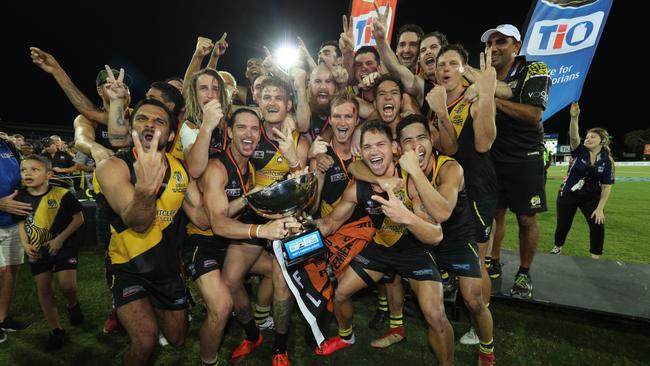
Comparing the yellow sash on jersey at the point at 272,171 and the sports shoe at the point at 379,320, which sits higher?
the yellow sash on jersey at the point at 272,171

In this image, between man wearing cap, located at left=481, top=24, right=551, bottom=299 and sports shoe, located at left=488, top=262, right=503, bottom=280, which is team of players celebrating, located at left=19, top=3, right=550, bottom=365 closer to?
man wearing cap, located at left=481, top=24, right=551, bottom=299

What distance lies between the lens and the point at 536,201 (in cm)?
394

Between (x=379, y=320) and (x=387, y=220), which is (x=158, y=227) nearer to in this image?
(x=387, y=220)

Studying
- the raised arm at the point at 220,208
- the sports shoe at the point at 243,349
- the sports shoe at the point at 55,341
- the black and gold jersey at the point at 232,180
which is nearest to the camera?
the raised arm at the point at 220,208

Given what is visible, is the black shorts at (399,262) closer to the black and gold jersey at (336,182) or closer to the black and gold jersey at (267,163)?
the black and gold jersey at (336,182)

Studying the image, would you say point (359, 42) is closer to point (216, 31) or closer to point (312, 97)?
point (312, 97)

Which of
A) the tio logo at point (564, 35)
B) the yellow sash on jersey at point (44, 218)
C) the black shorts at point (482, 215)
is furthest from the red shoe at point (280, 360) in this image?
the tio logo at point (564, 35)

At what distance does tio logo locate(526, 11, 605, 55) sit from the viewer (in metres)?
7.47

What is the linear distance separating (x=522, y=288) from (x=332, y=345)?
252cm

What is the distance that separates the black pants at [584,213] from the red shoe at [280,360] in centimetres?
610

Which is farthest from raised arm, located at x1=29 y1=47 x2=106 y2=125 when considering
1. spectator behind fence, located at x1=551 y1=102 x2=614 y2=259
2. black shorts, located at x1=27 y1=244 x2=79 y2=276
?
spectator behind fence, located at x1=551 y1=102 x2=614 y2=259

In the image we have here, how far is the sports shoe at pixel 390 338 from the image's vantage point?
364 centimetres

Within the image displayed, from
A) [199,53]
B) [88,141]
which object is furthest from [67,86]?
[199,53]

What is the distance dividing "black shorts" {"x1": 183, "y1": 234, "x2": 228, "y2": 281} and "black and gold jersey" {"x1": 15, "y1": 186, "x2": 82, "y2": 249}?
1756 millimetres
